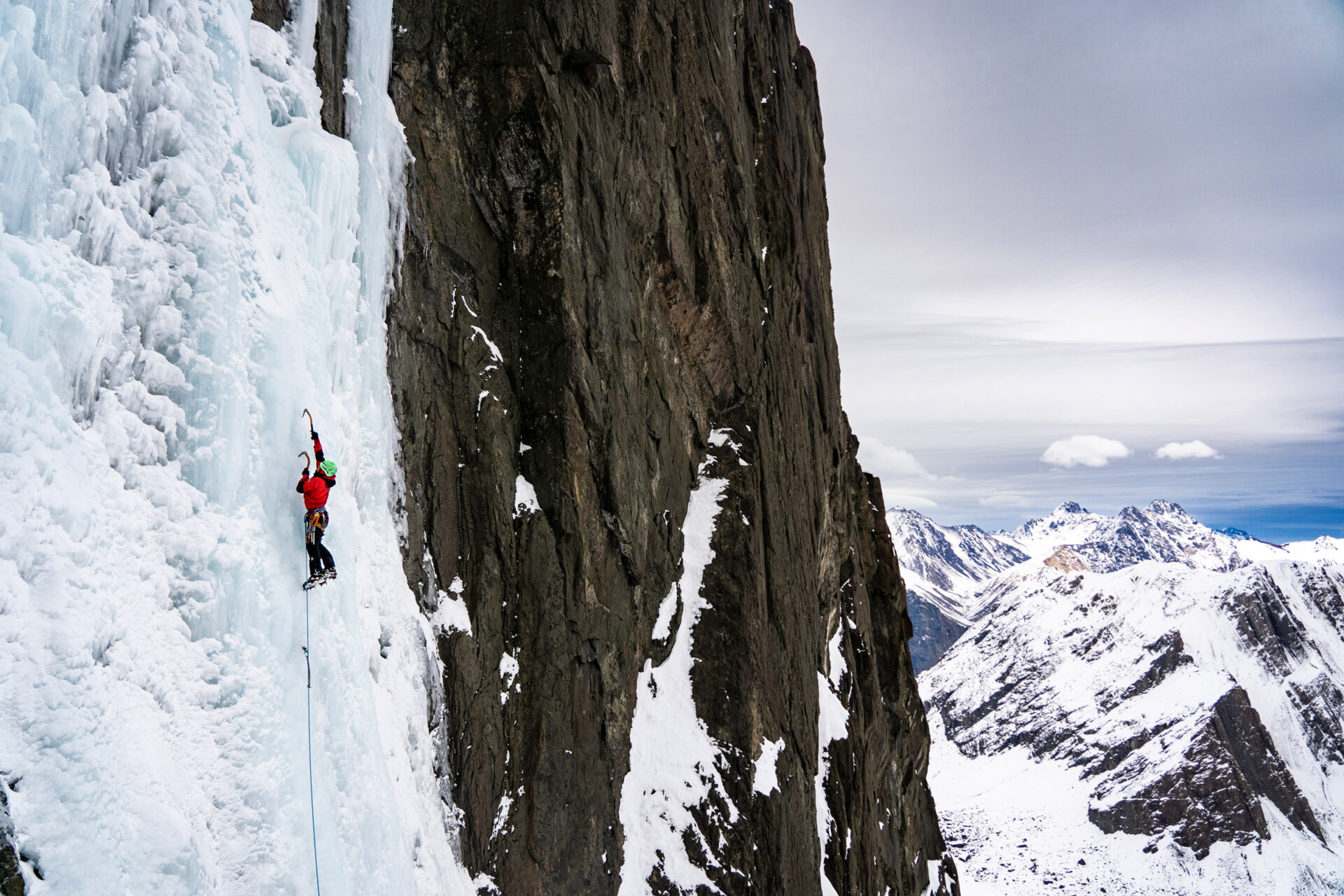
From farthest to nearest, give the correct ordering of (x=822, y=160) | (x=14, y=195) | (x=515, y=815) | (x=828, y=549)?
(x=822, y=160)
(x=828, y=549)
(x=515, y=815)
(x=14, y=195)

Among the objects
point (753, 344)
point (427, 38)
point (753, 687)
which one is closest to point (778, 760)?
point (753, 687)

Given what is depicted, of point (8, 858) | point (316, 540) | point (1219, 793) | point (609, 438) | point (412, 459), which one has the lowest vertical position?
point (1219, 793)

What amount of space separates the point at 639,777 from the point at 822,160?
29.0 meters

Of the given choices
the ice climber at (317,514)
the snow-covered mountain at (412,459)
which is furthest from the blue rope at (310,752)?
the ice climber at (317,514)

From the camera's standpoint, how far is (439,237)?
1428 cm

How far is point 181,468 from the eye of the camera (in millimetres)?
7719

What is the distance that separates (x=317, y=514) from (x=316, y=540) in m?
0.34

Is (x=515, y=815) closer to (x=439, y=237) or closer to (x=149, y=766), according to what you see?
(x=149, y=766)

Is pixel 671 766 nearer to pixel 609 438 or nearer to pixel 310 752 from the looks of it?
pixel 609 438

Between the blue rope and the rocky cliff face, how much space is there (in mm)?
4031

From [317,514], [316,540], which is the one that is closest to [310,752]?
[316,540]

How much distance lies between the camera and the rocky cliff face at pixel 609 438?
14.0m

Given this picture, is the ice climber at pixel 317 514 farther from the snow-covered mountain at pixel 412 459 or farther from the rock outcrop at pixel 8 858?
the rock outcrop at pixel 8 858

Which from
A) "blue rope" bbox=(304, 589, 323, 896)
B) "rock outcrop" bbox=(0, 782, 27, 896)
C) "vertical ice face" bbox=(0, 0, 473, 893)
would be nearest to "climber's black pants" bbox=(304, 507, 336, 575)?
"vertical ice face" bbox=(0, 0, 473, 893)
